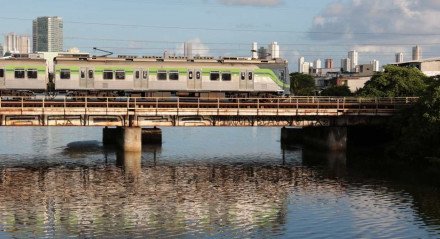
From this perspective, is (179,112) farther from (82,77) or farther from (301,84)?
(301,84)

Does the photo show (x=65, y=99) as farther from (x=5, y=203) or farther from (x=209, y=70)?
(x=5, y=203)

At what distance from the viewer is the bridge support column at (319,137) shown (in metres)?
67.5

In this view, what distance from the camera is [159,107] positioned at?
62406 mm

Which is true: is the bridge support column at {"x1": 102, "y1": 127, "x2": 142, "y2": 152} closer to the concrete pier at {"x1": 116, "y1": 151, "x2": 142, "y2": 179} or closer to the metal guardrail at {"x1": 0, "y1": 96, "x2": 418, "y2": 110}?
the concrete pier at {"x1": 116, "y1": 151, "x2": 142, "y2": 179}

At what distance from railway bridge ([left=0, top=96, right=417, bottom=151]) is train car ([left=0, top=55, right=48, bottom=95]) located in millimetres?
1115

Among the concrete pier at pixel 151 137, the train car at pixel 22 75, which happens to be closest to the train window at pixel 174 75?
the concrete pier at pixel 151 137

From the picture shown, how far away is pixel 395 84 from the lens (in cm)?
8581

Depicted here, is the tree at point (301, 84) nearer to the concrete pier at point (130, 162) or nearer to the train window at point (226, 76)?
the train window at point (226, 76)

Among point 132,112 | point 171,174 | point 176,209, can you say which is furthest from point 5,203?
point 132,112

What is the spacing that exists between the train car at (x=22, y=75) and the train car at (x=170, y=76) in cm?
152

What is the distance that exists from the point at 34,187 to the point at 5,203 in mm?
5578

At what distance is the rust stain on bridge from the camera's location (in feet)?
195

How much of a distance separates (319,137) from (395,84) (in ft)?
66.8

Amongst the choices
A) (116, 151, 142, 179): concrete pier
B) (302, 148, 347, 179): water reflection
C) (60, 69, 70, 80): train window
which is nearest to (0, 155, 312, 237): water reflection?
(116, 151, 142, 179): concrete pier
